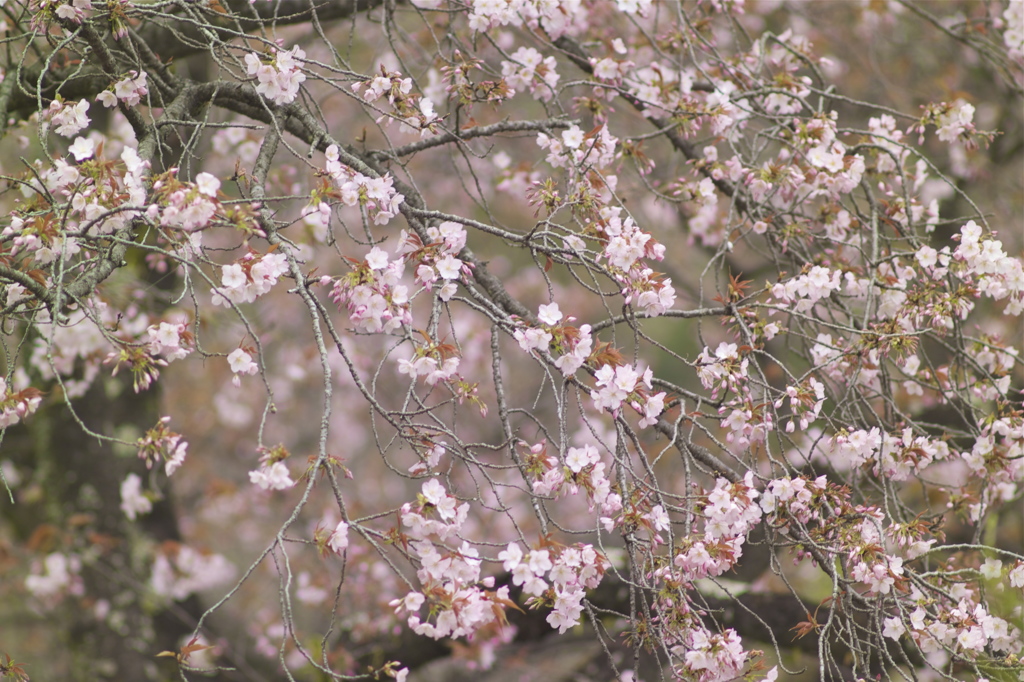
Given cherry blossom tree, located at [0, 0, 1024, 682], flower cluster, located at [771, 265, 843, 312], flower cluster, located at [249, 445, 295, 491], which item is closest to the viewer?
flower cluster, located at [249, 445, 295, 491]

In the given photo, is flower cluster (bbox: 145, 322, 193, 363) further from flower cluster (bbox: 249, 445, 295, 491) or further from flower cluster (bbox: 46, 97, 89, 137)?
flower cluster (bbox: 46, 97, 89, 137)

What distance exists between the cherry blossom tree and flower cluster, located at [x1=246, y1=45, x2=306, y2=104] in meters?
0.01

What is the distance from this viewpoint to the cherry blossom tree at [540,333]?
1885 mm

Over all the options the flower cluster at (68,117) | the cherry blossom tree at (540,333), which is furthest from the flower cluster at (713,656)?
the flower cluster at (68,117)

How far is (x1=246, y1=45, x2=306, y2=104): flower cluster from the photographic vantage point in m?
2.07

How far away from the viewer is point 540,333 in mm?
1890

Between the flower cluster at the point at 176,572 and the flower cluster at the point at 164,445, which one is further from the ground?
the flower cluster at the point at 164,445

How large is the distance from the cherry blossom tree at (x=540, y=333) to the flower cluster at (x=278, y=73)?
A: 0.01 meters

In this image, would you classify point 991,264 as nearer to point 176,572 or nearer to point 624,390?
point 624,390

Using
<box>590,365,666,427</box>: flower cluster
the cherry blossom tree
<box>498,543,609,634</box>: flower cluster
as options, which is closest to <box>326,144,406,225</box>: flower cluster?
the cherry blossom tree

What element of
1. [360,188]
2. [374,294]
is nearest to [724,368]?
[374,294]

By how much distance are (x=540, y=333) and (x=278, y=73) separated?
971 mm

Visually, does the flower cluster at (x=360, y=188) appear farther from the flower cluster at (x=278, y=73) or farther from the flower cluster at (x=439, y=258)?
the flower cluster at (x=278, y=73)

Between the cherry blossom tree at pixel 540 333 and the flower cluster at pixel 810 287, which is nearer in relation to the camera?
the cherry blossom tree at pixel 540 333
